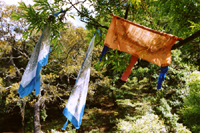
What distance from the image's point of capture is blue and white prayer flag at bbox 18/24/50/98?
1577 millimetres

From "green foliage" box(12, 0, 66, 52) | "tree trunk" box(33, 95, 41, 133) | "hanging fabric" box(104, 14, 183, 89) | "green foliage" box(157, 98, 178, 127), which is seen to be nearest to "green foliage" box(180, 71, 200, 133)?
"green foliage" box(157, 98, 178, 127)

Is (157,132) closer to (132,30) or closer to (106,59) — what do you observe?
(106,59)

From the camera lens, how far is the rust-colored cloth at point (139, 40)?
66.3 inches

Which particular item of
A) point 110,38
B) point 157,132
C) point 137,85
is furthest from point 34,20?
point 137,85

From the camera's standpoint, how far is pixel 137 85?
6848 mm

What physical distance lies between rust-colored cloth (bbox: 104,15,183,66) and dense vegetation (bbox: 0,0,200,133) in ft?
0.68

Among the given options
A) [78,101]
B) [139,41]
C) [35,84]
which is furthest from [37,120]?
[139,41]

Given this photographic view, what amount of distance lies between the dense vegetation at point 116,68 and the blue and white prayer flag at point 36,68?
0.87ft

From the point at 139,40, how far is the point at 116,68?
0.82 meters

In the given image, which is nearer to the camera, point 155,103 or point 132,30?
point 132,30

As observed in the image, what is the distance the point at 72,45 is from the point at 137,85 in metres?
5.16

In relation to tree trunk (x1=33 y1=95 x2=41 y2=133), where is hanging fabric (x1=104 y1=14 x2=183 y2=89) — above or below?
above

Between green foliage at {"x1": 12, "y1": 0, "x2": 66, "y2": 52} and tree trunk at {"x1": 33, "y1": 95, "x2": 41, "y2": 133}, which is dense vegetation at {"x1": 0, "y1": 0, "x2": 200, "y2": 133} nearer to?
green foliage at {"x1": 12, "y1": 0, "x2": 66, "y2": 52}

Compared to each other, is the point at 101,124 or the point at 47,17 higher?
the point at 47,17
